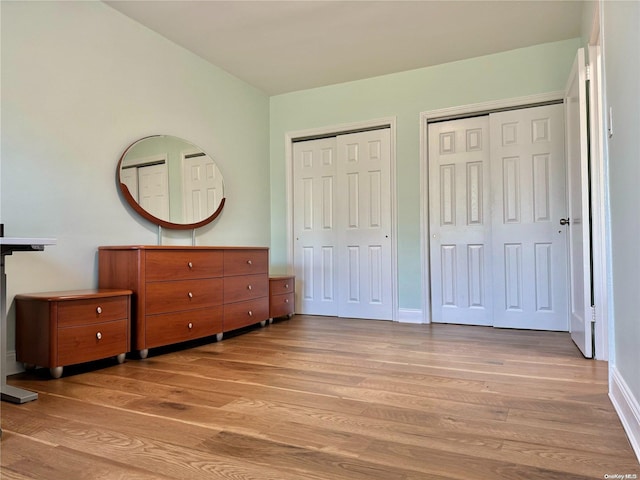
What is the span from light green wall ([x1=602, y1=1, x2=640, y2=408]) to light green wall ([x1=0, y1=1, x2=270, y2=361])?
3.02m

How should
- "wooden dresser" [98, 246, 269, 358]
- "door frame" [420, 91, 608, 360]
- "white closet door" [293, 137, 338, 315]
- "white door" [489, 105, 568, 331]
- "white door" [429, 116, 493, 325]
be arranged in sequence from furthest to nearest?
1. "white closet door" [293, 137, 338, 315]
2. "white door" [429, 116, 493, 325]
3. "door frame" [420, 91, 608, 360]
4. "white door" [489, 105, 568, 331]
5. "wooden dresser" [98, 246, 269, 358]

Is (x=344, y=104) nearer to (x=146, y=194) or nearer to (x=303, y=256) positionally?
(x=303, y=256)

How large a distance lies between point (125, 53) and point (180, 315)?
202cm

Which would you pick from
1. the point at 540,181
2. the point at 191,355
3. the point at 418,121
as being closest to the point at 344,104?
the point at 418,121

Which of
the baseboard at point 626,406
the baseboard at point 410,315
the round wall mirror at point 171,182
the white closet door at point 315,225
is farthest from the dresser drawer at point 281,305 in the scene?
the baseboard at point 626,406

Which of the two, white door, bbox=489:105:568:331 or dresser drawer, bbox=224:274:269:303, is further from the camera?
white door, bbox=489:105:568:331

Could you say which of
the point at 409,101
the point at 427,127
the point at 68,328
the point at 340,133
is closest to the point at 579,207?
the point at 427,127

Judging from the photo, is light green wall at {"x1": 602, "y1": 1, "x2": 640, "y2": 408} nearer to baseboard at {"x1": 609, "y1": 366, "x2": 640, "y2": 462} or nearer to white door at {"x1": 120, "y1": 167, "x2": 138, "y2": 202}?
baseboard at {"x1": 609, "y1": 366, "x2": 640, "y2": 462}

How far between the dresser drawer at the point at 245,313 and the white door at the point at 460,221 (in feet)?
5.37

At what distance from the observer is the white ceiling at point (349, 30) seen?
3.12 m

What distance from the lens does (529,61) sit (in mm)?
3764

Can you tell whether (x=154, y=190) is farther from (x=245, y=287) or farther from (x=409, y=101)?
(x=409, y=101)

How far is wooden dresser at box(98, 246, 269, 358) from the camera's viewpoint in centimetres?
276

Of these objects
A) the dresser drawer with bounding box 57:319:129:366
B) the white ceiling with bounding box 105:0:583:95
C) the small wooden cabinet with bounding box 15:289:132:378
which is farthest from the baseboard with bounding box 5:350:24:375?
the white ceiling with bounding box 105:0:583:95
